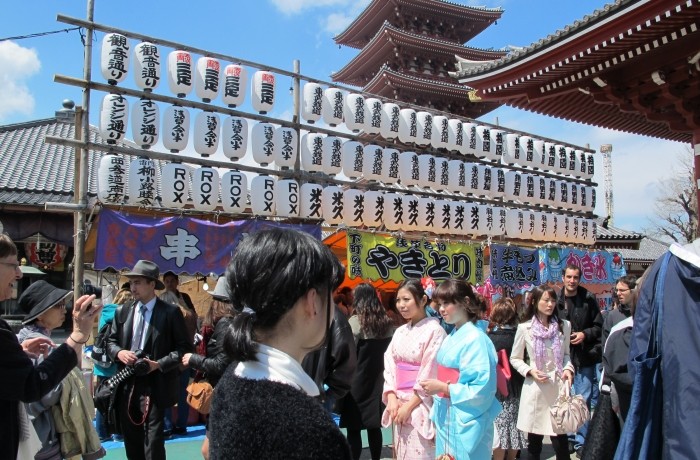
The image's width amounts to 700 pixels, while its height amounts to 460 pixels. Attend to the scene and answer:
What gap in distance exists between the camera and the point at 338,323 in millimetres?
4188

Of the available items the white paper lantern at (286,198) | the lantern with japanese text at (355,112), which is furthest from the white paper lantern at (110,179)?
the lantern with japanese text at (355,112)

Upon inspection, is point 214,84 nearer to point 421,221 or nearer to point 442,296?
point 421,221

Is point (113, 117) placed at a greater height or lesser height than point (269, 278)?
greater

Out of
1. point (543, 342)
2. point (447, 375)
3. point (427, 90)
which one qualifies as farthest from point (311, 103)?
point (427, 90)

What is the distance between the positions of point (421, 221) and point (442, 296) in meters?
7.09

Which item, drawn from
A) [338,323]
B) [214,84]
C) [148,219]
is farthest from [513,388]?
[214,84]

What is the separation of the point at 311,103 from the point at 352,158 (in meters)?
1.27

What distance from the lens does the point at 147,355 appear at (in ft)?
14.5

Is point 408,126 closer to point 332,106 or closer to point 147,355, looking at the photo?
point 332,106

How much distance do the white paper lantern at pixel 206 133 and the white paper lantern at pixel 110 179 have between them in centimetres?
126

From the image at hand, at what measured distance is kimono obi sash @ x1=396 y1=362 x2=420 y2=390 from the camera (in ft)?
13.7

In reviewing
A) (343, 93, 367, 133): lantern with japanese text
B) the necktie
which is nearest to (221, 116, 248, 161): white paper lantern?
(343, 93, 367, 133): lantern with japanese text

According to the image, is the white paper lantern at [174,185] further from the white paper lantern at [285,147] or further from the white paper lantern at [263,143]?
the white paper lantern at [285,147]

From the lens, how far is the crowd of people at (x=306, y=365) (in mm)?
1292
